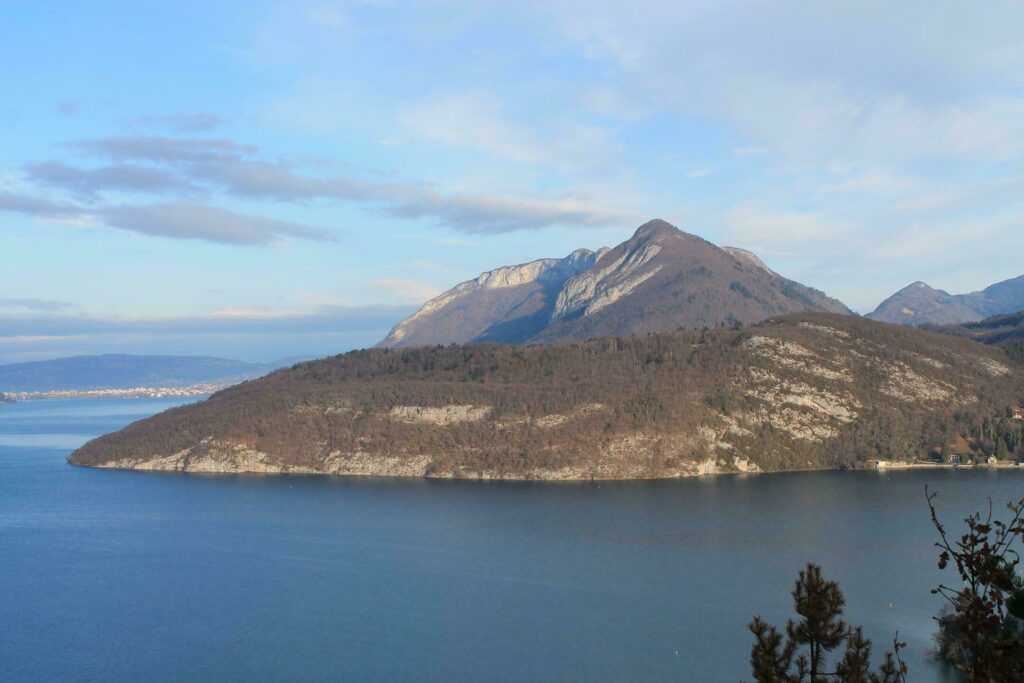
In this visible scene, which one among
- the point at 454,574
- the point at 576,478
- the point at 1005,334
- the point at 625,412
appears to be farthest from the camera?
the point at 1005,334

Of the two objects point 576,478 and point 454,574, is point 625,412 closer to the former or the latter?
point 576,478

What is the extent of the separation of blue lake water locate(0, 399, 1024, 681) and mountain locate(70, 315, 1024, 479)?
9080 mm

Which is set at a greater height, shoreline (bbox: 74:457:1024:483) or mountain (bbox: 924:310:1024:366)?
mountain (bbox: 924:310:1024:366)

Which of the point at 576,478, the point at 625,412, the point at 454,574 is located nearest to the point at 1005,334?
the point at 625,412

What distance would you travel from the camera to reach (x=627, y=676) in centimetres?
3966

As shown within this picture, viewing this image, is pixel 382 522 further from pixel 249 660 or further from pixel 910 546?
pixel 910 546

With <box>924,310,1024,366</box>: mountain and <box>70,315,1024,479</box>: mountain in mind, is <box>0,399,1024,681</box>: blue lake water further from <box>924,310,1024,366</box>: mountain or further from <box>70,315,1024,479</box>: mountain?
<box>924,310,1024,366</box>: mountain

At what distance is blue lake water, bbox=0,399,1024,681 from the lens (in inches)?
1711

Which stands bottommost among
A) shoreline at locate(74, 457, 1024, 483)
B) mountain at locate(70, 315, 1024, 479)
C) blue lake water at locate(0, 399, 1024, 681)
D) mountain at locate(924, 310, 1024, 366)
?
blue lake water at locate(0, 399, 1024, 681)

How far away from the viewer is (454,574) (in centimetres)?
6016

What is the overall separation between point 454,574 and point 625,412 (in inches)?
2268

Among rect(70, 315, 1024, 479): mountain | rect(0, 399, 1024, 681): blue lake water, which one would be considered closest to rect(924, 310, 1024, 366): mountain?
Result: rect(70, 315, 1024, 479): mountain

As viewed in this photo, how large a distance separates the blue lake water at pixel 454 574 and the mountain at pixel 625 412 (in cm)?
908

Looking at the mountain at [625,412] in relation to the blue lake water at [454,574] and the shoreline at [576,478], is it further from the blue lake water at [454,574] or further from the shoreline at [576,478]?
the blue lake water at [454,574]
